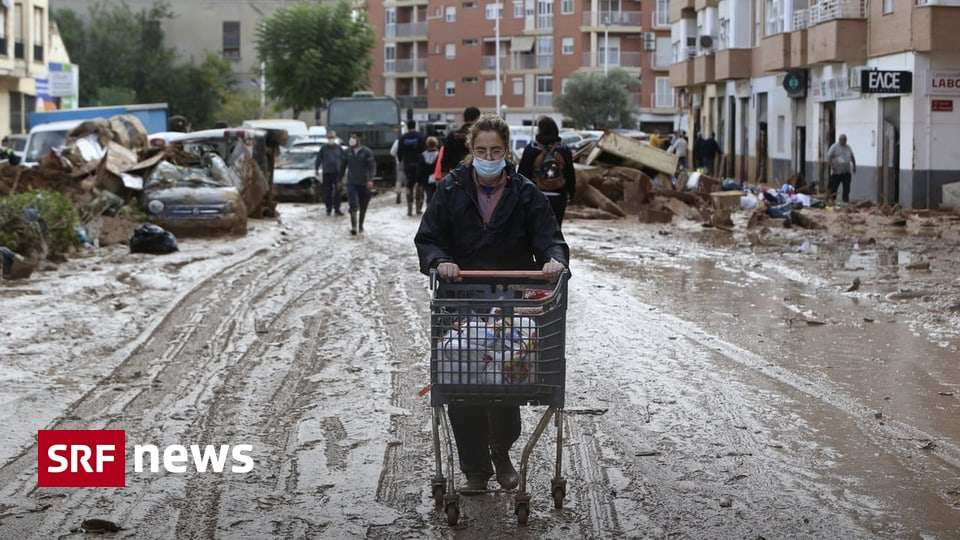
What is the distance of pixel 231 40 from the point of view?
83750 millimetres

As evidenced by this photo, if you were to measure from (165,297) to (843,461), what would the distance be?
355 inches

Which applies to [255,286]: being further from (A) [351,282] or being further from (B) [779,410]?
(B) [779,410]

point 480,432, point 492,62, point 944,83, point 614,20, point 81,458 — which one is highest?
point 614,20

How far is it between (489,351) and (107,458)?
8.31ft

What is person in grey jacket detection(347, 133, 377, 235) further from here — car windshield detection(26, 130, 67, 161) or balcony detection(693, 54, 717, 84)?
balcony detection(693, 54, 717, 84)

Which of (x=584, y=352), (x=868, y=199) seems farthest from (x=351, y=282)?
(x=868, y=199)

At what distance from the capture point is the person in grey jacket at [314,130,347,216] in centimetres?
2845

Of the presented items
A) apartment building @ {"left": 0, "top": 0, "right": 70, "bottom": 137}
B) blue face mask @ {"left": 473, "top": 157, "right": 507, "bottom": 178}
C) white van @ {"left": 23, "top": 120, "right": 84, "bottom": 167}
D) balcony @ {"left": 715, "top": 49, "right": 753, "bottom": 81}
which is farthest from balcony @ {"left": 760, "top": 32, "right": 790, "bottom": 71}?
blue face mask @ {"left": 473, "top": 157, "right": 507, "bottom": 178}

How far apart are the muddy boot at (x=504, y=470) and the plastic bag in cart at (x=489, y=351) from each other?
77cm

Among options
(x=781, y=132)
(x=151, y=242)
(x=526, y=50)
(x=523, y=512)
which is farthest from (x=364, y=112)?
(x=526, y=50)

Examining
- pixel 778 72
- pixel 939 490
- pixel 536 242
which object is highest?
pixel 778 72

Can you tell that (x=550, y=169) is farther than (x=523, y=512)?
Yes

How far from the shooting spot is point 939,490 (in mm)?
6855

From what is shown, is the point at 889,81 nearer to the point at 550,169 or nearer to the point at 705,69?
the point at 550,169
